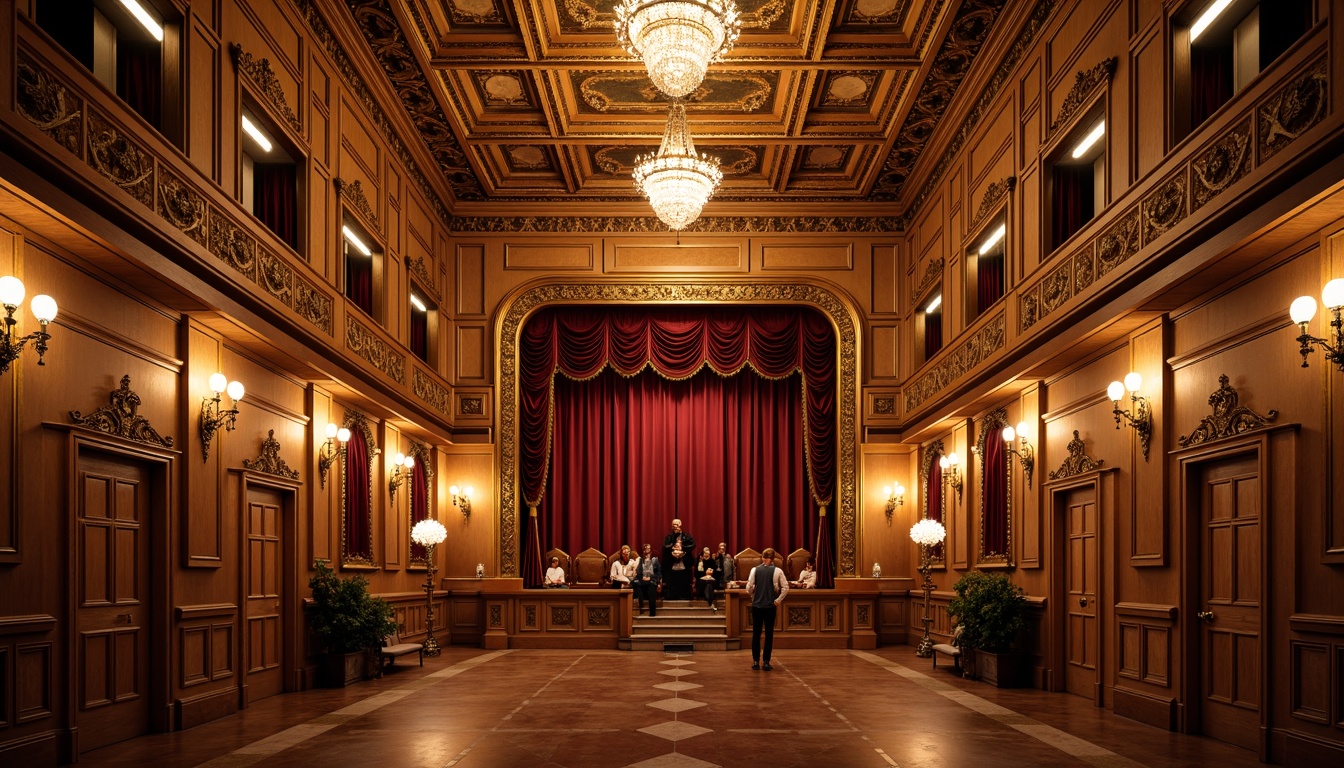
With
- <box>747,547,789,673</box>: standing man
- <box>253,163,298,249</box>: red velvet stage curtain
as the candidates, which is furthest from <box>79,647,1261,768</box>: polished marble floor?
<box>253,163,298,249</box>: red velvet stage curtain

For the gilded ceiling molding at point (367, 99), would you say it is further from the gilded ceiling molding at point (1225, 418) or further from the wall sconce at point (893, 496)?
the gilded ceiling molding at point (1225, 418)

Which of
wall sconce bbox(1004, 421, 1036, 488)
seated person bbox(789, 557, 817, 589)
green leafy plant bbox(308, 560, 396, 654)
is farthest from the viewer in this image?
seated person bbox(789, 557, 817, 589)

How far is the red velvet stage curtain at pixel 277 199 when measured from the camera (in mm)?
11523

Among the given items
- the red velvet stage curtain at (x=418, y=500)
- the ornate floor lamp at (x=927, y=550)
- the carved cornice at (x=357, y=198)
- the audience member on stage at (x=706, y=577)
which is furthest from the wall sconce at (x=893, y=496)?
the carved cornice at (x=357, y=198)

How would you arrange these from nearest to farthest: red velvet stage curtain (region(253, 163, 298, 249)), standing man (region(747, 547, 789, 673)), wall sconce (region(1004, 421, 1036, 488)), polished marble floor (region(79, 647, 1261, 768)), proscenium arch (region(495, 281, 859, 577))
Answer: polished marble floor (region(79, 647, 1261, 768))
red velvet stage curtain (region(253, 163, 298, 249))
wall sconce (region(1004, 421, 1036, 488))
standing man (region(747, 547, 789, 673))
proscenium arch (region(495, 281, 859, 577))

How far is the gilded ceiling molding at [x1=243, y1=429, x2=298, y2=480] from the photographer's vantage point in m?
10.8

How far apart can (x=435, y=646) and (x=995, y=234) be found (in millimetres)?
9604

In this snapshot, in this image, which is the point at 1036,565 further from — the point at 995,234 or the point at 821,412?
the point at 821,412

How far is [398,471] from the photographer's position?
15836 millimetres

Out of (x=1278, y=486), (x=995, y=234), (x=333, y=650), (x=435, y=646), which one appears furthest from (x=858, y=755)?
(x=435, y=646)

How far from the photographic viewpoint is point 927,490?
17.8 meters

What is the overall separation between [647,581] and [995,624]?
799cm

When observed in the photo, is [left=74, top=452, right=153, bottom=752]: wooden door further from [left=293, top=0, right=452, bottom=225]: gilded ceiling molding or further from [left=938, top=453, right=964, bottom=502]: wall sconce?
[left=938, top=453, right=964, bottom=502]: wall sconce

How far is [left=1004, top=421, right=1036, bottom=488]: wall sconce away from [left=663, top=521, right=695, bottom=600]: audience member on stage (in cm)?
824
